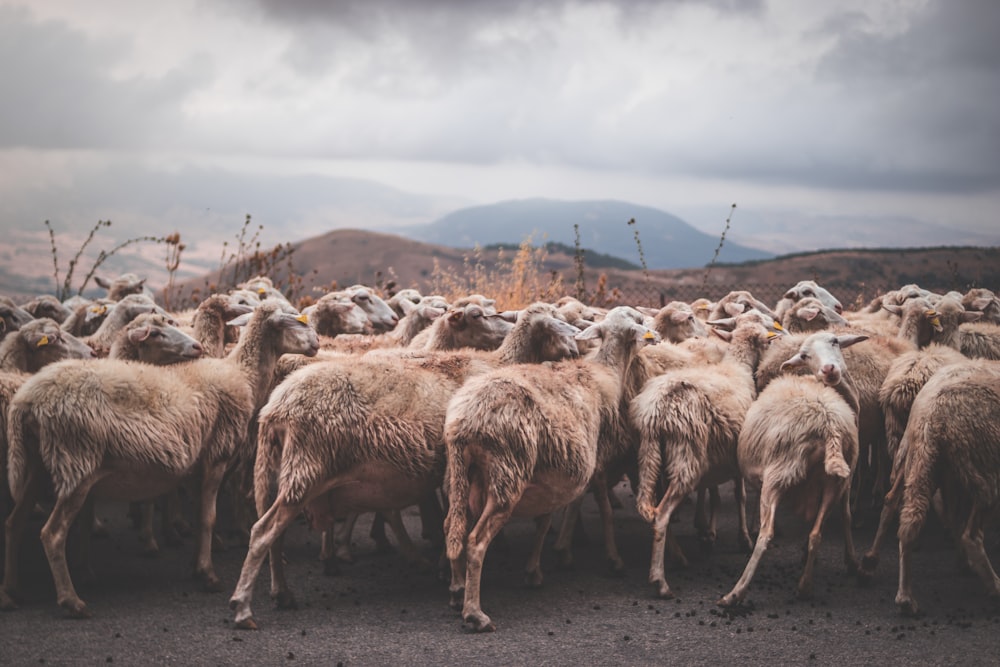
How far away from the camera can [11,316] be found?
8.92 metres

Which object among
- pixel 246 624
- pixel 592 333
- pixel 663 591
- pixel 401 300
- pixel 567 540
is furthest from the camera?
pixel 401 300

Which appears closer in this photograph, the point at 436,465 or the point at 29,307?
the point at 436,465

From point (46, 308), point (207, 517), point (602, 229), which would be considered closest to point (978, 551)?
point (207, 517)

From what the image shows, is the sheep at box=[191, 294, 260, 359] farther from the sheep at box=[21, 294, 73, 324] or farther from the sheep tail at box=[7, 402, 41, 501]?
the sheep at box=[21, 294, 73, 324]

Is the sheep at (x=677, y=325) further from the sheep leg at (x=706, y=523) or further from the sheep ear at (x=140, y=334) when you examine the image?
the sheep ear at (x=140, y=334)

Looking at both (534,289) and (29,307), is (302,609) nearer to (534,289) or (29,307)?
(29,307)

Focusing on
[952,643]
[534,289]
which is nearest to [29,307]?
[534,289]

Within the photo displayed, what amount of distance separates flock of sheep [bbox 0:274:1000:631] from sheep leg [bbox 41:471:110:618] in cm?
1

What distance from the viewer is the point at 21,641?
5.52 metres

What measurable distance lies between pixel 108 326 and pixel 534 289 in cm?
784

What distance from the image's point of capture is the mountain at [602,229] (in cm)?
4350

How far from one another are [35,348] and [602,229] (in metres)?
39.5

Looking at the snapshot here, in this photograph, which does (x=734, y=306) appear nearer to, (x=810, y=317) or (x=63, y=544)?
(x=810, y=317)

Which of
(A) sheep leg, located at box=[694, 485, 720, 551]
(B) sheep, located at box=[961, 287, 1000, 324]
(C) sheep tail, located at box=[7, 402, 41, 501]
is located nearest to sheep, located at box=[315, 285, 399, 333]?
(A) sheep leg, located at box=[694, 485, 720, 551]
